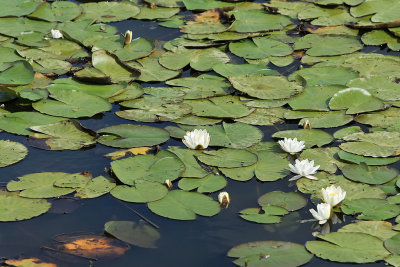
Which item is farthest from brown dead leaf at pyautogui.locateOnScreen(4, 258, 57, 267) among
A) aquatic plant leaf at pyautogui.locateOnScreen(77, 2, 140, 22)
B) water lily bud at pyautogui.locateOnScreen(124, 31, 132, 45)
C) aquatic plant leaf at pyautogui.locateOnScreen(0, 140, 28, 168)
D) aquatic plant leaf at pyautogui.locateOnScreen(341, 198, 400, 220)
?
aquatic plant leaf at pyautogui.locateOnScreen(77, 2, 140, 22)

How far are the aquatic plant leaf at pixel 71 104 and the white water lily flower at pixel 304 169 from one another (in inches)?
70.1

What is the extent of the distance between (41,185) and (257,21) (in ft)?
11.5

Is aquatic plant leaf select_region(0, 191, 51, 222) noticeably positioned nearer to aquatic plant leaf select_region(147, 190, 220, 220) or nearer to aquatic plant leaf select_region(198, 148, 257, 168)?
aquatic plant leaf select_region(147, 190, 220, 220)

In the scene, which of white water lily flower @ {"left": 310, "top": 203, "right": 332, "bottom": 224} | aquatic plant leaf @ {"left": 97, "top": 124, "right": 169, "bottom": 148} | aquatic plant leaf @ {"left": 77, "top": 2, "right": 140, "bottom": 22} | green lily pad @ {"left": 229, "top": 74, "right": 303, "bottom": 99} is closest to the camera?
white water lily flower @ {"left": 310, "top": 203, "right": 332, "bottom": 224}

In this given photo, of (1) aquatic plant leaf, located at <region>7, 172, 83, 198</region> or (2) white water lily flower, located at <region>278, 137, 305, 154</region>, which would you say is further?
(2) white water lily flower, located at <region>278, 137, 305, 154</region>

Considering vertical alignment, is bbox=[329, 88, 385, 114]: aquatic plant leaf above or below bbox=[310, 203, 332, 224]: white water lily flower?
above

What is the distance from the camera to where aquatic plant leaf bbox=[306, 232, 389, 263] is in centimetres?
359

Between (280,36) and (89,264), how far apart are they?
3.85 metres

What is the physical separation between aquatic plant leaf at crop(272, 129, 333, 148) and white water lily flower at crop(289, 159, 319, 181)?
0.44m

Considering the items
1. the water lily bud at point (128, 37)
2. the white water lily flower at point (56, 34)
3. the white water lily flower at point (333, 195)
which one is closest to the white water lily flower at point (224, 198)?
the white water lily flower at point (333, 195)

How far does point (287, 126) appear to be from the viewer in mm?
5086

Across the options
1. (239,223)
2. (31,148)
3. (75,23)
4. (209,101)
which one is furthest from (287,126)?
(75,23)

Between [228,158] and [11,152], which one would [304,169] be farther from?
[11,152]

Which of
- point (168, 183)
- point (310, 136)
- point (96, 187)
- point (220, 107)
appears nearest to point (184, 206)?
point (168, 183)
